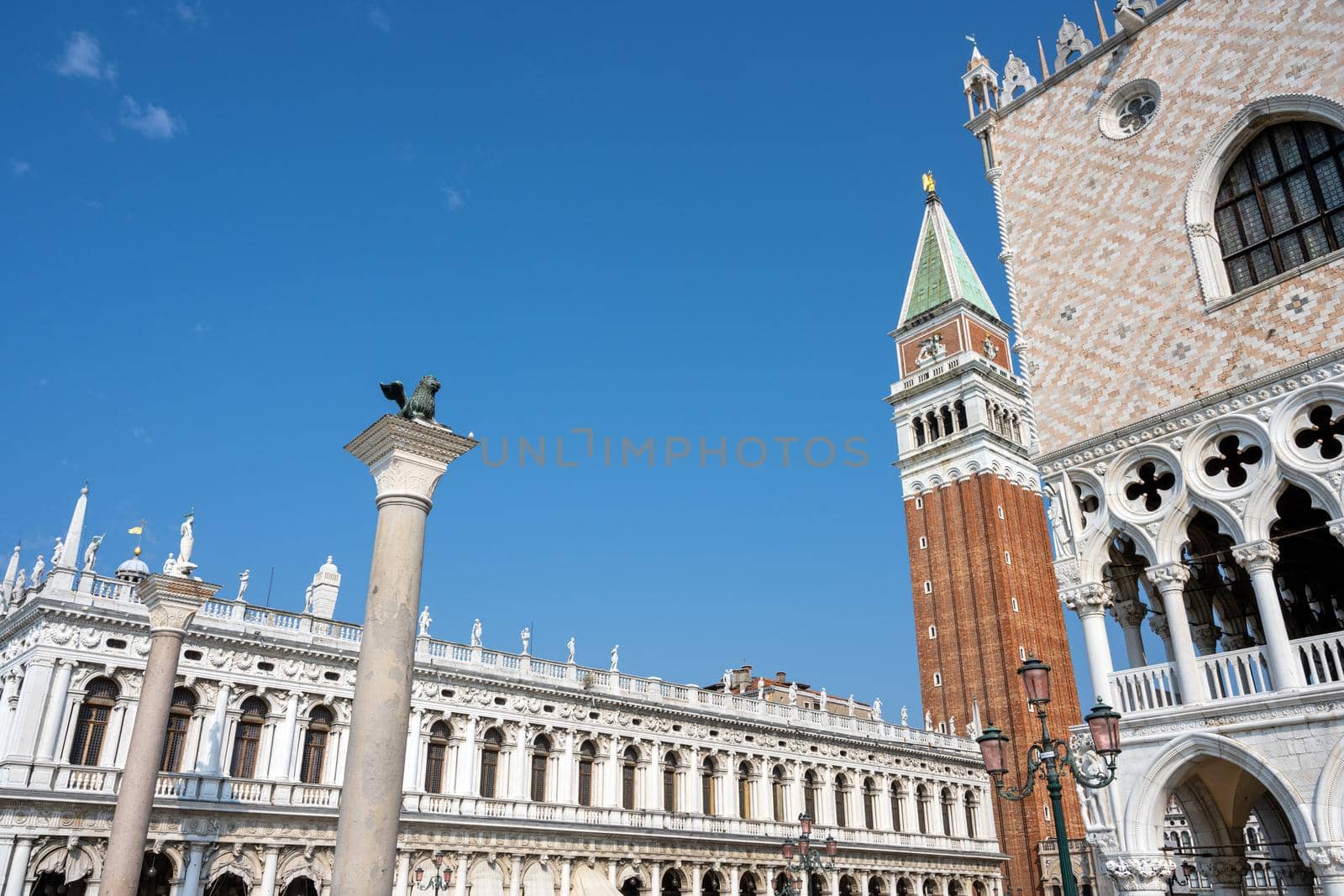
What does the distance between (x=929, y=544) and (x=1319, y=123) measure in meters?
45.1

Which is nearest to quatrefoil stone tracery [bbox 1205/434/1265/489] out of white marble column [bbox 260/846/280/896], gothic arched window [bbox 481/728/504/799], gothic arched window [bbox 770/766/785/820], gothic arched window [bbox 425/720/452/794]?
gothic arched window [bbox 425/720/452/794]

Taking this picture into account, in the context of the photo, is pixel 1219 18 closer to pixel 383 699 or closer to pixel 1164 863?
pixel 1164 863

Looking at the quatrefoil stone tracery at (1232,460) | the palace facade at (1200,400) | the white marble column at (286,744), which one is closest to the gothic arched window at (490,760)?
the white marble column at (286,744)

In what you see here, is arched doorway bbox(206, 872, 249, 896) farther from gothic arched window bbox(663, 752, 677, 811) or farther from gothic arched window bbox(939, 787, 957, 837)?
gothic arched window bbox(939, 787, 957, 837)

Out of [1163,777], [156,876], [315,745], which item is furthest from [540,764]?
[1163,777]

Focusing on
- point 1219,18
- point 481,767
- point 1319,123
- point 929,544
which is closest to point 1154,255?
point 1319,123

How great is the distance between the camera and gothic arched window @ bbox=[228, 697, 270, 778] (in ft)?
93.7

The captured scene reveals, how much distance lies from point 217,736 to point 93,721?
3.00m

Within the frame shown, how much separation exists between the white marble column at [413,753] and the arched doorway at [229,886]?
4.89m

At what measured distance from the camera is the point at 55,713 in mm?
25656

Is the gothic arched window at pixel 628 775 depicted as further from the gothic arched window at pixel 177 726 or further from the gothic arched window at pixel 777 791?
the gothic arched window at pixel 177 726

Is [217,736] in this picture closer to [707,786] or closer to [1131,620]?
[707,786]

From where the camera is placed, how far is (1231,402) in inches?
663

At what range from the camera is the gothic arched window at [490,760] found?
109 ft
